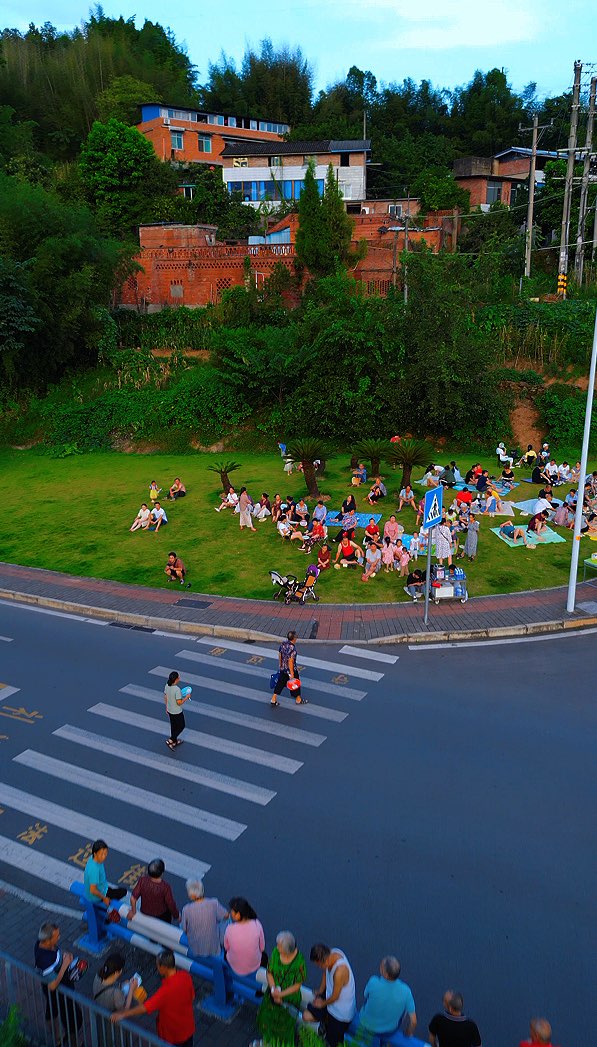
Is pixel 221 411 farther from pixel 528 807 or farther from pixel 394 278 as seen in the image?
pixel 528 807

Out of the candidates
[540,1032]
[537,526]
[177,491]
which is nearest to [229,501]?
[177,491]

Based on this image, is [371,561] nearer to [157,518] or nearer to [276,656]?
[276,656]

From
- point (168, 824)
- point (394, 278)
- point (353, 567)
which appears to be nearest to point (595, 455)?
point (353, 567)

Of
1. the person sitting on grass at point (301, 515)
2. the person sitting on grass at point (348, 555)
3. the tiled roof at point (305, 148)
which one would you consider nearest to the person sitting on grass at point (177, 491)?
the person sitting on grass at point (301, 515)

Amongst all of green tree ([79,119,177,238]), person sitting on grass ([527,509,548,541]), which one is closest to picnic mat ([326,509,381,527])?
person sitting on grass ([527,509,548,541])

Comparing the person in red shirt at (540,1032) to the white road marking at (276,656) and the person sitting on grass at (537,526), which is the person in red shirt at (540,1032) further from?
the person sitting on grass at (537,526)

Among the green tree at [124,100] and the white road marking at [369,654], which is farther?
the green tree at [124,100]

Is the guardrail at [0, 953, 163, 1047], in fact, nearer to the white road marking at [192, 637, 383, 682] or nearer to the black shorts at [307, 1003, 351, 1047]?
the black shorts at [307, 1003, 351, 1047]
